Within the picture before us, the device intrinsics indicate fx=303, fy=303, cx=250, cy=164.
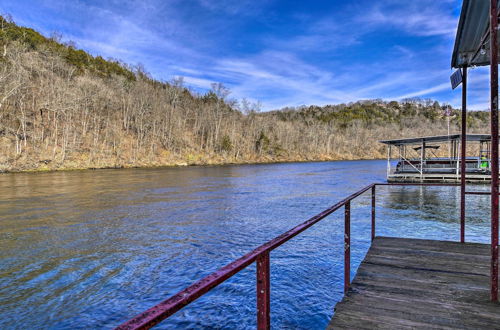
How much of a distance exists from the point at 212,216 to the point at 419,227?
24.7ft

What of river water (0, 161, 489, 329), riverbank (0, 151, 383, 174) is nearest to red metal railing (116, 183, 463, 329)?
river water (0, 161, 489, 329)

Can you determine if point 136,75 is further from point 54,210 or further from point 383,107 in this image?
point 383,107

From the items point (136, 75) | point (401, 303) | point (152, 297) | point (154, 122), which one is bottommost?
point (152, 297)

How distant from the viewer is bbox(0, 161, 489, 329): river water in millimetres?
4926

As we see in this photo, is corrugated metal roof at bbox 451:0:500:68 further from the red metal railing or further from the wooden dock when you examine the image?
the red metal railing

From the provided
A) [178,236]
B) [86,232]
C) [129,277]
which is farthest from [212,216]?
[129,277]

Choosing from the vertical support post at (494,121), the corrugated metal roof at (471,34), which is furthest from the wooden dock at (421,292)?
the corrugated metal roof at (471,34)

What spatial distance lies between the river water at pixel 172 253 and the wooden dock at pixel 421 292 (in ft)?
5.09

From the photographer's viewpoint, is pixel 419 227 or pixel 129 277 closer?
pixel 129 277

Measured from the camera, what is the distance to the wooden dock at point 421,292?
2570 mm

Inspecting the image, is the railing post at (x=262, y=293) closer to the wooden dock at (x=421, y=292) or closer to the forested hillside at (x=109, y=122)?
the wooden dock at (x=421, y=292)

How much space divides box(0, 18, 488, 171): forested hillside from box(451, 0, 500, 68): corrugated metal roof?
132 ft

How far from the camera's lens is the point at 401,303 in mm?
2902

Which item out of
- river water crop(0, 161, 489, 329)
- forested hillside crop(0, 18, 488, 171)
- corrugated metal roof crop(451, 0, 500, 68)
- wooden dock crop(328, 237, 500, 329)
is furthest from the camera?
forested hillside crop(0, 18, 488, 171)
